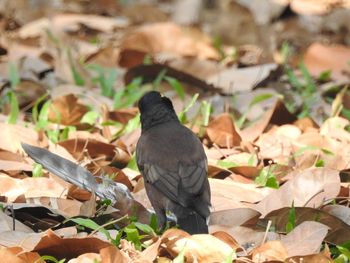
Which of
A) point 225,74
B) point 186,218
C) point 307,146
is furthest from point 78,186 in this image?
point 225,74

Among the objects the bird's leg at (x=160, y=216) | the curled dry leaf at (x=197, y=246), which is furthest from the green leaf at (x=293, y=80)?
the curled dry leaf at (x=197, y=246)

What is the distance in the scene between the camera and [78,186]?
4.24m

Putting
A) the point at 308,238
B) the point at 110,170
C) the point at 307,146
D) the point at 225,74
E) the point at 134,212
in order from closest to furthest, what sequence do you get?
the point at 308,238 → the point at 134,212 → the point at 110,170 → the point at 307,146 → the point at 225,74

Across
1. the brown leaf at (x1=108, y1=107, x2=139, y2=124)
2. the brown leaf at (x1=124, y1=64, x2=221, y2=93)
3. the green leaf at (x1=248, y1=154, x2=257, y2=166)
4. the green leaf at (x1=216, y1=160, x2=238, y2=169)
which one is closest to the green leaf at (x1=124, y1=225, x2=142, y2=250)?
the green leaf at (x1=216, y1=160, x2=238, y2=169)

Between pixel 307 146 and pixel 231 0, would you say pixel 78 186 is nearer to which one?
pixel 307 146

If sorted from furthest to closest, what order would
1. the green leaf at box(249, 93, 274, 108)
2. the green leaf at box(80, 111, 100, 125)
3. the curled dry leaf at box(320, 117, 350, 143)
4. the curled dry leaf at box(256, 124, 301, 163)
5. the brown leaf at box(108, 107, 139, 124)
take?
the green leaf at box(249, 93, 274, 108), the brown leaf at box(108, 107, 139, 124), the green leaf at box(80, 111, 100, 125), the curled dry leaf at box(320, 117, 350, 143), the curled dry leaf at box(256, 124, 301, 163)

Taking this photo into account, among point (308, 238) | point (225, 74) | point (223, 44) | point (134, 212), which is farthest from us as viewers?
point (223, 44)

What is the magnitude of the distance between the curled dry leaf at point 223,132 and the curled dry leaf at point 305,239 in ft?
5.10

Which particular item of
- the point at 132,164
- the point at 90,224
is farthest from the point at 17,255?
the point at 132,164

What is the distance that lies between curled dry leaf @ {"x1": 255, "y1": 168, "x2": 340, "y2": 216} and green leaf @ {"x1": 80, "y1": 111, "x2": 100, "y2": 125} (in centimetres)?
161

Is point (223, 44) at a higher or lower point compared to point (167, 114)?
lower

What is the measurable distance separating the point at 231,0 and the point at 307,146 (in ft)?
13.4

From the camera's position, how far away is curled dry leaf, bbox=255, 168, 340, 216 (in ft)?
14.3

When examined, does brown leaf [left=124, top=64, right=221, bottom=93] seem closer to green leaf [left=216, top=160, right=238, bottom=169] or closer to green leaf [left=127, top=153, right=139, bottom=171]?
green leaf [left=216, top=160, right=238, bottom=169]
